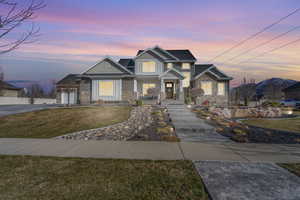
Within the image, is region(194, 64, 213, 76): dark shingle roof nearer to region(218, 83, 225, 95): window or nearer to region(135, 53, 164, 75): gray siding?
region(218, 83, 225, 95): window

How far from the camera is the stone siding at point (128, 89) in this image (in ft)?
62.1

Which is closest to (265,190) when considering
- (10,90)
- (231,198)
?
(231,198)

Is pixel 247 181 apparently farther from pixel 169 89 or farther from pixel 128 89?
pixel 169 89

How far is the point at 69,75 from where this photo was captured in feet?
112

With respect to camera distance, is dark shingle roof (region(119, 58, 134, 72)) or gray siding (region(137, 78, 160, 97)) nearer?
gray siding (region(137, 78, 160, 97))

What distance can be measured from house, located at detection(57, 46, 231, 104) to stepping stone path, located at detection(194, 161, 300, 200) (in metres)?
14.8

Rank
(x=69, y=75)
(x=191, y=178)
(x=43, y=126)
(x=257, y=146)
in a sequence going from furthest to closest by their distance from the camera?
1. (x=69, y=75)
2. (x=43, y=126)
3. (x=257, y=146)
4. (x=191, y=178)

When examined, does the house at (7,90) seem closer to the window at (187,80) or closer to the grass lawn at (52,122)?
the grass lawn at (52,122)

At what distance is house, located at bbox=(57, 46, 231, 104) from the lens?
1894 centimetres

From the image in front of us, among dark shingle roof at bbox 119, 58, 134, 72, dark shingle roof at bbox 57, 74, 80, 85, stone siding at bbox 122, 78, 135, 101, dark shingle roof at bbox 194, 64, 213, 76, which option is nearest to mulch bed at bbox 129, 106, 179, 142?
stone siding at bbox 122, 78, 135, 101

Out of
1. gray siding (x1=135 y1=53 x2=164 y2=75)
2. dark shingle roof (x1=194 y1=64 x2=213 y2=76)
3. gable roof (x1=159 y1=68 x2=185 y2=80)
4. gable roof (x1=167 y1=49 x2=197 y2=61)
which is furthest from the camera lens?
dark shingle roof (x1=194 y1=64 x2=213 y2=76)

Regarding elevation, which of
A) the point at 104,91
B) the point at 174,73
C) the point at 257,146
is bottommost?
the point at 257,146

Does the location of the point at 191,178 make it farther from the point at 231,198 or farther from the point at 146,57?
the point at 146,57

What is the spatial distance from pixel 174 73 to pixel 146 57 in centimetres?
439
